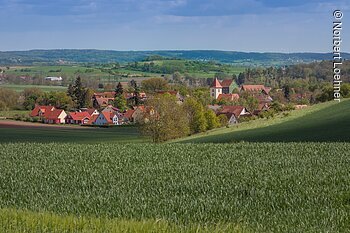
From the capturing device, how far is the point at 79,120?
99.5 metres

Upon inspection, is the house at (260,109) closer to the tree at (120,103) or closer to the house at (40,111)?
the tree at (120,103)

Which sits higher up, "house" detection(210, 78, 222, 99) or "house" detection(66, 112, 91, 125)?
"house" detection(210, 78, 222, 99)

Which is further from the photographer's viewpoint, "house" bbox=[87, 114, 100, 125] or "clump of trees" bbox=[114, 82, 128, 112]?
"clump of trees" bbox=[114, 82, 128, 112]

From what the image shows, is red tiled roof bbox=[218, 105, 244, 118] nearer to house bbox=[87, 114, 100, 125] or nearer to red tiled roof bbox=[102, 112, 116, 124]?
red tiled roof bbox=[102, 112, 116, 124]

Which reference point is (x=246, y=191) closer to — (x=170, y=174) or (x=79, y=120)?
(x=170, y=174)

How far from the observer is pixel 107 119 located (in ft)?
325

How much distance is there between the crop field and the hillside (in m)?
11.8

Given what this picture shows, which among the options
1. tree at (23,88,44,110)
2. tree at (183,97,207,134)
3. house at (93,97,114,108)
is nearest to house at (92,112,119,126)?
tree at (23,88,44,110)

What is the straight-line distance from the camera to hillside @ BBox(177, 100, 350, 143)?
37094 millimetres

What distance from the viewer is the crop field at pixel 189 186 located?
11234mm

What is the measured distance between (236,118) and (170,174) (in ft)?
245

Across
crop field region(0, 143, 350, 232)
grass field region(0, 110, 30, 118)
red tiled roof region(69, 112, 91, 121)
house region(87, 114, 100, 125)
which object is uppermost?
crop field region(0, 143, 350, 232)

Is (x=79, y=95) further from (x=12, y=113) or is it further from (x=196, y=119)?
(x=196, y=119)

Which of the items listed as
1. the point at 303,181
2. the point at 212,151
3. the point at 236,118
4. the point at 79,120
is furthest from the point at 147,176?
the point at 79,120
